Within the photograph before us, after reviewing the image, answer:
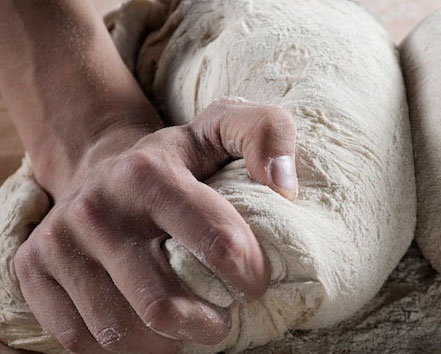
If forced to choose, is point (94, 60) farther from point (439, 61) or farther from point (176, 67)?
point (439, 61)

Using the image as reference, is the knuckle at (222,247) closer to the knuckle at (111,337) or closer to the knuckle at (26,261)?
the knuckle at (111,337)

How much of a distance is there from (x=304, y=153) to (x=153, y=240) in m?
0.19

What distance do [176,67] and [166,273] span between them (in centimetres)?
43

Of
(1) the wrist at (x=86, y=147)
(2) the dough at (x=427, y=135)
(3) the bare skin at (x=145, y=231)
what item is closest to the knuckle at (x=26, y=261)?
(3) the bare skin at (x=145, y=231)

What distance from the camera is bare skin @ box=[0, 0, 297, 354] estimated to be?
0.60 m

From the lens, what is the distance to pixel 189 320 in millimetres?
597

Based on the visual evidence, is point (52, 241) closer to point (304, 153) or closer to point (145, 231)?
point (145, 231)

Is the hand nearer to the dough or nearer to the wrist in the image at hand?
the wrist

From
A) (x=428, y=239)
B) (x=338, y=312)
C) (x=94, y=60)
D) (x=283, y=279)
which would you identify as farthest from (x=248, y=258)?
(x=94, y=60)

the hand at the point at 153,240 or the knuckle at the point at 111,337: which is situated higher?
the hand at the point at 153,240

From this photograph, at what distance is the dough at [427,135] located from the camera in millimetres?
806

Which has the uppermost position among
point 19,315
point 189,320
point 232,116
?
point 232,116

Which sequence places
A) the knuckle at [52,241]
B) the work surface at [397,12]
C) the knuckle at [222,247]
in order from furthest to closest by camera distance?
the work surface at [397,12]
the knuckle at [52,241]
the knuckle at [222,247]

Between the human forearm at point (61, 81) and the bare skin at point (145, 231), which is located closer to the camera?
the bare skin at point (145, 231)
